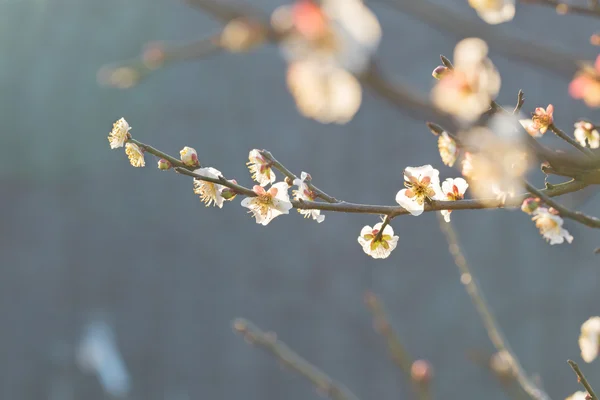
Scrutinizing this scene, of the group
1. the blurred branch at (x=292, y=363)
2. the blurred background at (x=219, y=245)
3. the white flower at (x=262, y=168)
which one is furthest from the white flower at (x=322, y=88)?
the blurred background at (x=219, y=245)

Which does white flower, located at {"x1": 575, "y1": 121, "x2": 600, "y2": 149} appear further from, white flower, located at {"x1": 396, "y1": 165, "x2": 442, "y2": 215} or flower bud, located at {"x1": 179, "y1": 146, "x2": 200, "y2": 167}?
flower bud, located at {"x1": 179, "y1": 146, "x2": 200, "y2": 167}

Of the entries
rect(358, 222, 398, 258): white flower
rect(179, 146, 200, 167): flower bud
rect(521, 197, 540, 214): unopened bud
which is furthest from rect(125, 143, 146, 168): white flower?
rect(521, 197, 540, 214): unopened bud

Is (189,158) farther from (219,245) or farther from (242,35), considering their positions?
(219,245)

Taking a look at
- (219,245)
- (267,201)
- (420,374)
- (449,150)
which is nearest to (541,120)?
(449,150)

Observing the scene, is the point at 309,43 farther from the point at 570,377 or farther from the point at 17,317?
the point at 17,317

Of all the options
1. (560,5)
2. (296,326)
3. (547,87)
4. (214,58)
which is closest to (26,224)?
(214,58)

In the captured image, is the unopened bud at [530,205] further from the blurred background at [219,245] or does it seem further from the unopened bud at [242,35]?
the blurred background at [219,245]
